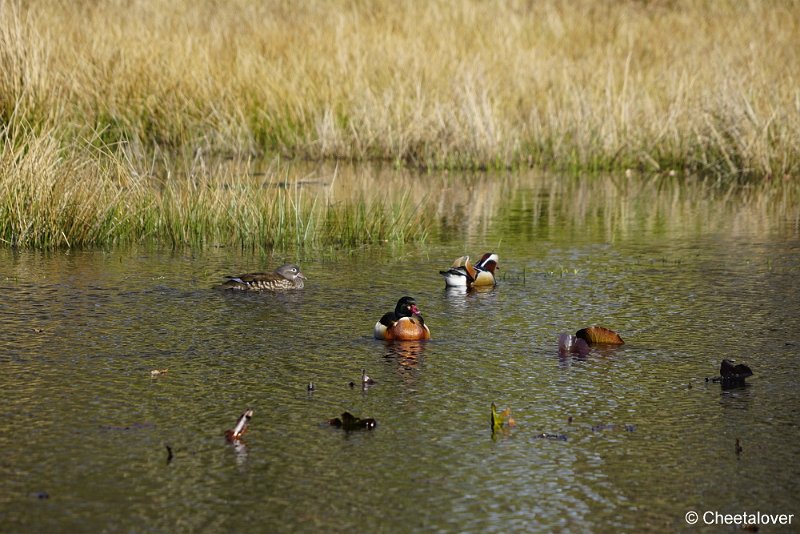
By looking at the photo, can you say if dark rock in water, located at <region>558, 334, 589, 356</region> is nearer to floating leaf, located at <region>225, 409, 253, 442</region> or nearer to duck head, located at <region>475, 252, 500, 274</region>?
duck head, located at <region>475, 252, 500, 274</region>

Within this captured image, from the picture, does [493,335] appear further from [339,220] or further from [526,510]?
[339,220]

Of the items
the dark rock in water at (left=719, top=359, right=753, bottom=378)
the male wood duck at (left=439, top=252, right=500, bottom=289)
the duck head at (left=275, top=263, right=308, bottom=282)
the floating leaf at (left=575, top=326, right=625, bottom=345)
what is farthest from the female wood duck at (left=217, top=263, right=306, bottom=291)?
the dark rock in water at (left=719, top=359, right=753, bottom=378)

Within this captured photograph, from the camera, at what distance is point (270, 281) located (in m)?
10.0

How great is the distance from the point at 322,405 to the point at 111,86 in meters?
13.6

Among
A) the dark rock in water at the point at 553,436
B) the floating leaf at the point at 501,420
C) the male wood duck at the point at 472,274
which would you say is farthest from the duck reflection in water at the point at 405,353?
the male wood duck at the point at 472,274

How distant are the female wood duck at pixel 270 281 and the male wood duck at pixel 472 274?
3.99 ft

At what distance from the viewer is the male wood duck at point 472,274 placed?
34.0 feet

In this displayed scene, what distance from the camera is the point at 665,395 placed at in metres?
7.20

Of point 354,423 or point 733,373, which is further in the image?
point 733,373

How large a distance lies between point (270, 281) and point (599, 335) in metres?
2.87

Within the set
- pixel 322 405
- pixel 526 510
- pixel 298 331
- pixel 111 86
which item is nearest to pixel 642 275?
pixel 298 331

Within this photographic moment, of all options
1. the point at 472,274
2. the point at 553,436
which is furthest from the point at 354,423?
the point at 472,274

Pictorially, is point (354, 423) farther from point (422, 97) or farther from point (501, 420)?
point (422, 97)

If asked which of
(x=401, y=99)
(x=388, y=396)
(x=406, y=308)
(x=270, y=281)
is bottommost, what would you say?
(x=388, y=396)
